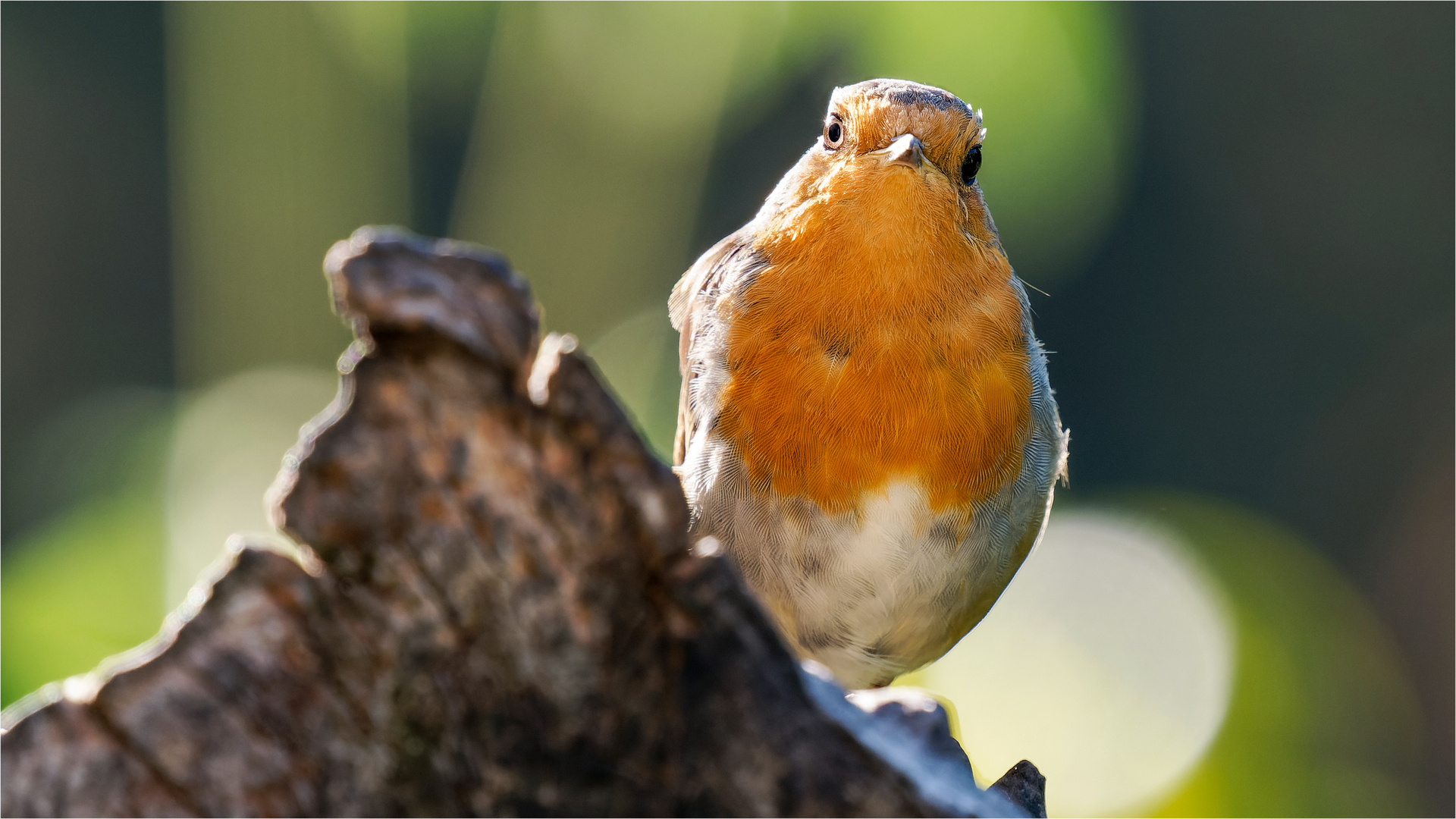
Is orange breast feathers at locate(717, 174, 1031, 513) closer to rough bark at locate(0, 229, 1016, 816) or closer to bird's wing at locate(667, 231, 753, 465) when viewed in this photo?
bird's wing at locate(667, 231, 753, 465)

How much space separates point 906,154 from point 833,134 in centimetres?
18

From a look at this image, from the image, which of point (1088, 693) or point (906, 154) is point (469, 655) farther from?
point (1088, 693)

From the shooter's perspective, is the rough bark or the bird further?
the bird

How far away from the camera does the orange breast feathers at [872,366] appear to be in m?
1.32

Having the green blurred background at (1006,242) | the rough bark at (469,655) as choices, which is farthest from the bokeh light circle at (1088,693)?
the rough bark at (469,655)

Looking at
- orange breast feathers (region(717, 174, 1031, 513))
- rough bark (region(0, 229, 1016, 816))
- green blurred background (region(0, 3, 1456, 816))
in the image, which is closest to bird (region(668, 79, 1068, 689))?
orange breast feathers (region(717, 174, 1031, 513))

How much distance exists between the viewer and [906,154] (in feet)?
4.36

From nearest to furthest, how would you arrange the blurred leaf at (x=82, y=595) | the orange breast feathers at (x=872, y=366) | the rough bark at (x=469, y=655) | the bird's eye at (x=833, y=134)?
the rough bark at (x=469, y=655) → the orange breast feathers at (x=872, y=366) → the bird's eye at (x=833, y=134) → the blurred leaf at (x=82, y=595)

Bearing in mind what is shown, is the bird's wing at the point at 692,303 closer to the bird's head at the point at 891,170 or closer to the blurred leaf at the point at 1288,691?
the bird's head at the point at 891,170

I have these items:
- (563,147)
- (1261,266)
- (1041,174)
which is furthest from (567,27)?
(1261,266)

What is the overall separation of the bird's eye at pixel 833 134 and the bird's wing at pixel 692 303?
0.16 meters

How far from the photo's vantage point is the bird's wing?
1505 mm

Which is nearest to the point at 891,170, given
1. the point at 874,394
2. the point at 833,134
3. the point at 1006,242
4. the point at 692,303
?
the point at 833,134

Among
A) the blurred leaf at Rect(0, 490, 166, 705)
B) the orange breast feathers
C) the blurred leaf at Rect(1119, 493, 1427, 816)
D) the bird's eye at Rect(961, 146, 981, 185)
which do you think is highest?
the bird's eye at Rect(961, 146, 981, 185)
